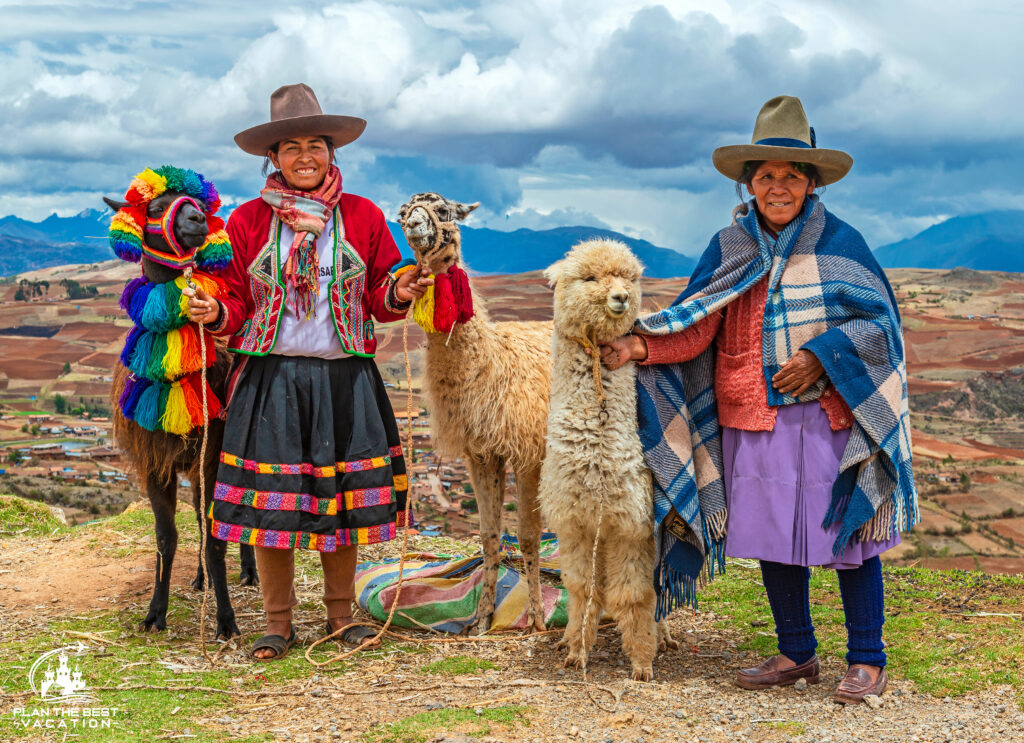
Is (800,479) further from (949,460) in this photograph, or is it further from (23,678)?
(949,460)

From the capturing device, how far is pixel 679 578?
343 centimetres

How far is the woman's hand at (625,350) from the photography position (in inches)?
132

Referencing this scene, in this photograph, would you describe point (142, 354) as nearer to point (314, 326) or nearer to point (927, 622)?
point (314, 326)

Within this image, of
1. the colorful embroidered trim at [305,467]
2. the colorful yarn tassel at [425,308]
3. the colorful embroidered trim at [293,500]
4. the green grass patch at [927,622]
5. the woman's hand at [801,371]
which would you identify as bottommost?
the green grass patch at [927,622]

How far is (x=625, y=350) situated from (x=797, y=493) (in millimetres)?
868

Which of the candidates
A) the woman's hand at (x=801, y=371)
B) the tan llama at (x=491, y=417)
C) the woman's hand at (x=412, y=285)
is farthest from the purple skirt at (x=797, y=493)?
the woman's hand at (x=412, y=285)

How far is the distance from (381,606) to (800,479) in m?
2.39

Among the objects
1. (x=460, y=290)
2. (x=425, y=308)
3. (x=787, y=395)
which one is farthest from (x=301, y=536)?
(x=787, y=395)

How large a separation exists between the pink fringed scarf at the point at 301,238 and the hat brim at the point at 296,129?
0.24 metres

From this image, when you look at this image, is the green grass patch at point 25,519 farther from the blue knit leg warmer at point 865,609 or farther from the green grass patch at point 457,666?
the blue knit leg warmer at point 865,609

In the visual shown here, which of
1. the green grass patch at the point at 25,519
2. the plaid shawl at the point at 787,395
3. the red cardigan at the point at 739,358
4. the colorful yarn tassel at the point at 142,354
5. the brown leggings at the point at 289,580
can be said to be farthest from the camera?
the green grass patch at the point at 25,519

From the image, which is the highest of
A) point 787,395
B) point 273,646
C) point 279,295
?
point 279,295

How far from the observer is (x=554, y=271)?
11.1 ft

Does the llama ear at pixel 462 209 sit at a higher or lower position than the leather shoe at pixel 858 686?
higher
